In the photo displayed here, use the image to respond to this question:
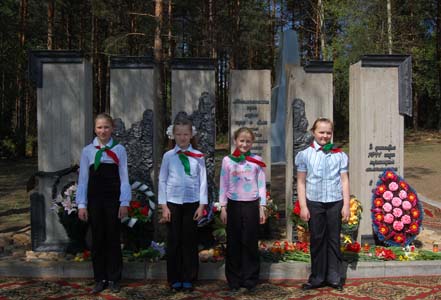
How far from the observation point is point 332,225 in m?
4.68

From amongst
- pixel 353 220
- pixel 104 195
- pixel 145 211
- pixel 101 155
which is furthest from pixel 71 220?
pixel 353 220

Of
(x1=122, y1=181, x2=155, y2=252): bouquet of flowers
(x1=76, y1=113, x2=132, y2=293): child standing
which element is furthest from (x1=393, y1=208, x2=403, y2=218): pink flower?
(x1=76, y1=113, x2=132, y2=293): child standing

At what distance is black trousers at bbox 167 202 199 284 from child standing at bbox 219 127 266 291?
33 centimetres

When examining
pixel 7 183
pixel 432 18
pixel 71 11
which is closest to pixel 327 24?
pixel 432 18

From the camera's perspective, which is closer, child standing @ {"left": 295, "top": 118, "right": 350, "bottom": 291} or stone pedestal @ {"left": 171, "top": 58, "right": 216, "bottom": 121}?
child standing @ {"left": 295, "top": 118, "right": 350, "bottom": 291}

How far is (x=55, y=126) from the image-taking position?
20.4 feet

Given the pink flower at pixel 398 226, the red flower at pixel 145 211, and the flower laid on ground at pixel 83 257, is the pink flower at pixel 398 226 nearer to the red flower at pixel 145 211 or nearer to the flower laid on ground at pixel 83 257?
the red flower at pixel 145 211

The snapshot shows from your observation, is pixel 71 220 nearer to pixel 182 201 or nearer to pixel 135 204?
pixel 135 204

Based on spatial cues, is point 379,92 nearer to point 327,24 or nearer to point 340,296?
point 340,296

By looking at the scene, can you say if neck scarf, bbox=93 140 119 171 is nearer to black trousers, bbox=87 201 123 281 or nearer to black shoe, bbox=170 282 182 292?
black trousers, bbox=87 201 123 281

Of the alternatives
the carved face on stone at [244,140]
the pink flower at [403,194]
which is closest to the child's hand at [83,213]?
the carved face on stone at [244,140]

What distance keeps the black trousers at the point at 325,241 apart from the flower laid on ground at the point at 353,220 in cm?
148

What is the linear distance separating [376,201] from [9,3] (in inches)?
945

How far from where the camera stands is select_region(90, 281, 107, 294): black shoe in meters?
4.64
